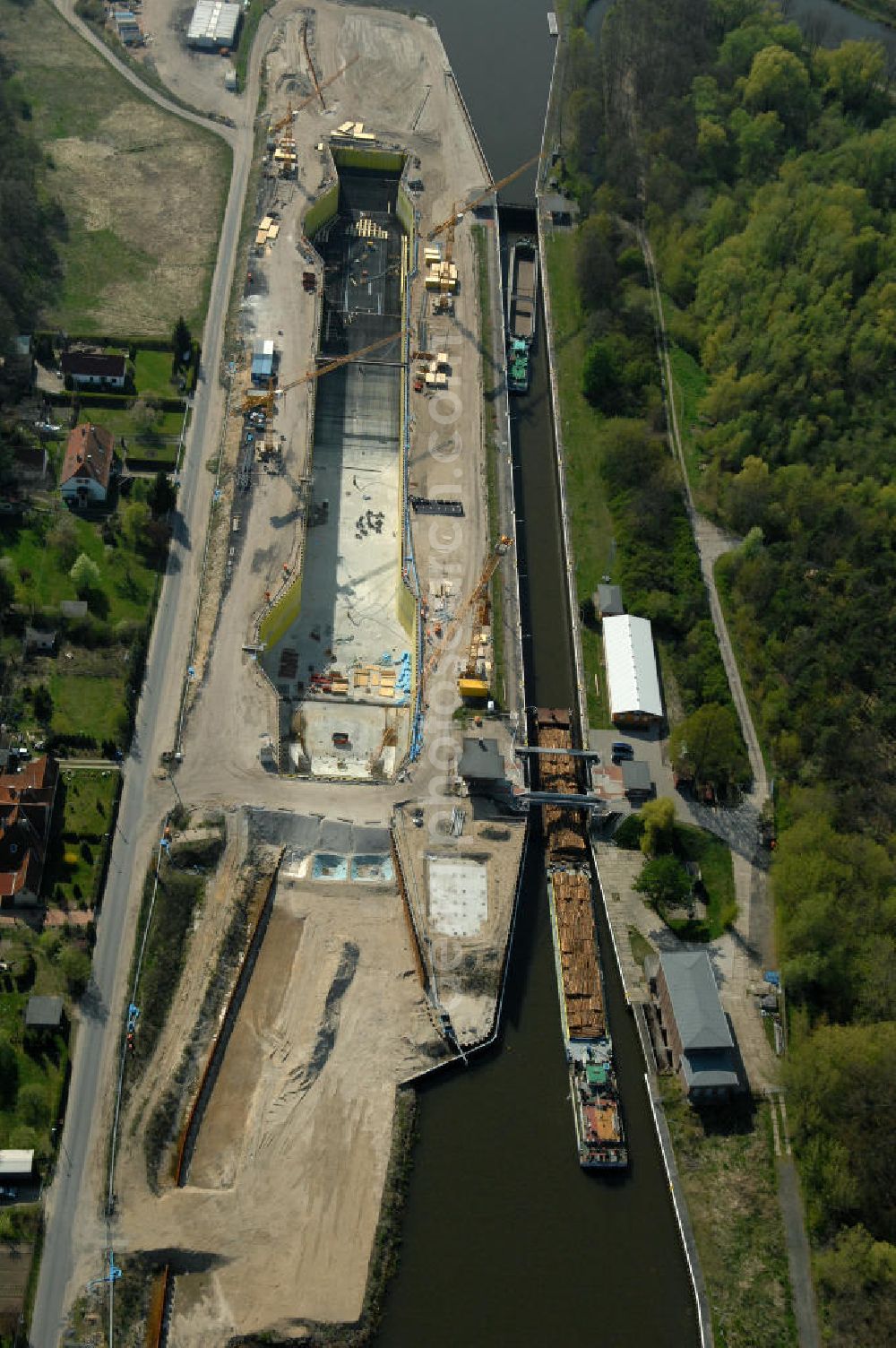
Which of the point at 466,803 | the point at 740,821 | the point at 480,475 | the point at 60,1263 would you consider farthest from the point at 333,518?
the point at 60,1263

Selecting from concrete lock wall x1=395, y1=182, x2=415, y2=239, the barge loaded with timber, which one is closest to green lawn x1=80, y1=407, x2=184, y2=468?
concrete lock wall x1=395, y1=182, x2=415, y2=239

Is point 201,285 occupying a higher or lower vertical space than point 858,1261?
higher

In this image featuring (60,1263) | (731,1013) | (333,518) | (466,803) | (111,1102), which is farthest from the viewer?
(333,518)

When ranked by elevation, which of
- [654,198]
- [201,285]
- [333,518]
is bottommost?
[333,518]

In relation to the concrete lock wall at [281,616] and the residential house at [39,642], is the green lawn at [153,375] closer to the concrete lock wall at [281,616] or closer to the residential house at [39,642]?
the concrete lock wall at [281,616]

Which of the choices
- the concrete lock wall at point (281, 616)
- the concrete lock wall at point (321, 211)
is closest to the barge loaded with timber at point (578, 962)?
the concrete lock wall at point (281, 616)

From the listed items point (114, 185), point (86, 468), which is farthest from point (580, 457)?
point (114, 185)

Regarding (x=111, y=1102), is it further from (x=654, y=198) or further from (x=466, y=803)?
(x=654, y=198)
